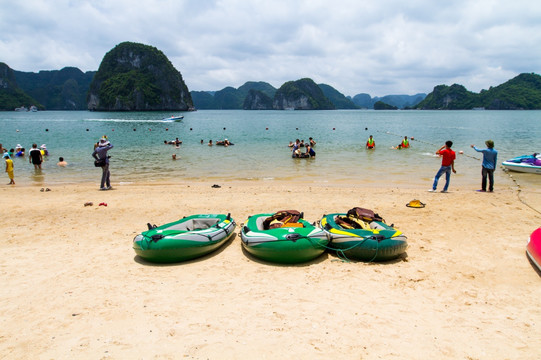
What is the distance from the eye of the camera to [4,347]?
12.5ft

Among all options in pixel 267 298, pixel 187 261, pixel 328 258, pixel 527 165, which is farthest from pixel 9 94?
pixel 267 298

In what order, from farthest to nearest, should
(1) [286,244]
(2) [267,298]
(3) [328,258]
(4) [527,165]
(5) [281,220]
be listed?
(4) [527,165] < (5) [281,220] < (3) [328,258] < (1) [286,244] < (2) [267,298]

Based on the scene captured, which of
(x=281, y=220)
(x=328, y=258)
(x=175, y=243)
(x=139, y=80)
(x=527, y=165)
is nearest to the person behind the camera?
(x=175, y=243)

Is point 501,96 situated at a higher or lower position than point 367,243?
higher

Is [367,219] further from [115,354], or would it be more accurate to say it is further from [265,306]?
[115,354]

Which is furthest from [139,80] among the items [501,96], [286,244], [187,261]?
[501,96]

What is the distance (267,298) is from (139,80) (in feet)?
549

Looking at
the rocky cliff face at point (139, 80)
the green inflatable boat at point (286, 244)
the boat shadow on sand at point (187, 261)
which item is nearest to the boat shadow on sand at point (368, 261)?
the green inflatable boat at point (286, 244)

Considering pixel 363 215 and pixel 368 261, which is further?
pixel 363 215

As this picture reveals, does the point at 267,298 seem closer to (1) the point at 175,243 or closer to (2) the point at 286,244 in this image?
(2) the point at 286,244

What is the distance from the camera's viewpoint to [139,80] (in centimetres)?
15250

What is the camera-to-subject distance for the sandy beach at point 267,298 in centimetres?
381

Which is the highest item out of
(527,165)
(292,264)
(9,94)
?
(9,94)

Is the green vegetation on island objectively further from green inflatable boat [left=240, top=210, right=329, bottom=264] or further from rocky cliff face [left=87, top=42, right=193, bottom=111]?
green inflatable boat [left=240, top=210, right=329, bottom=264]
